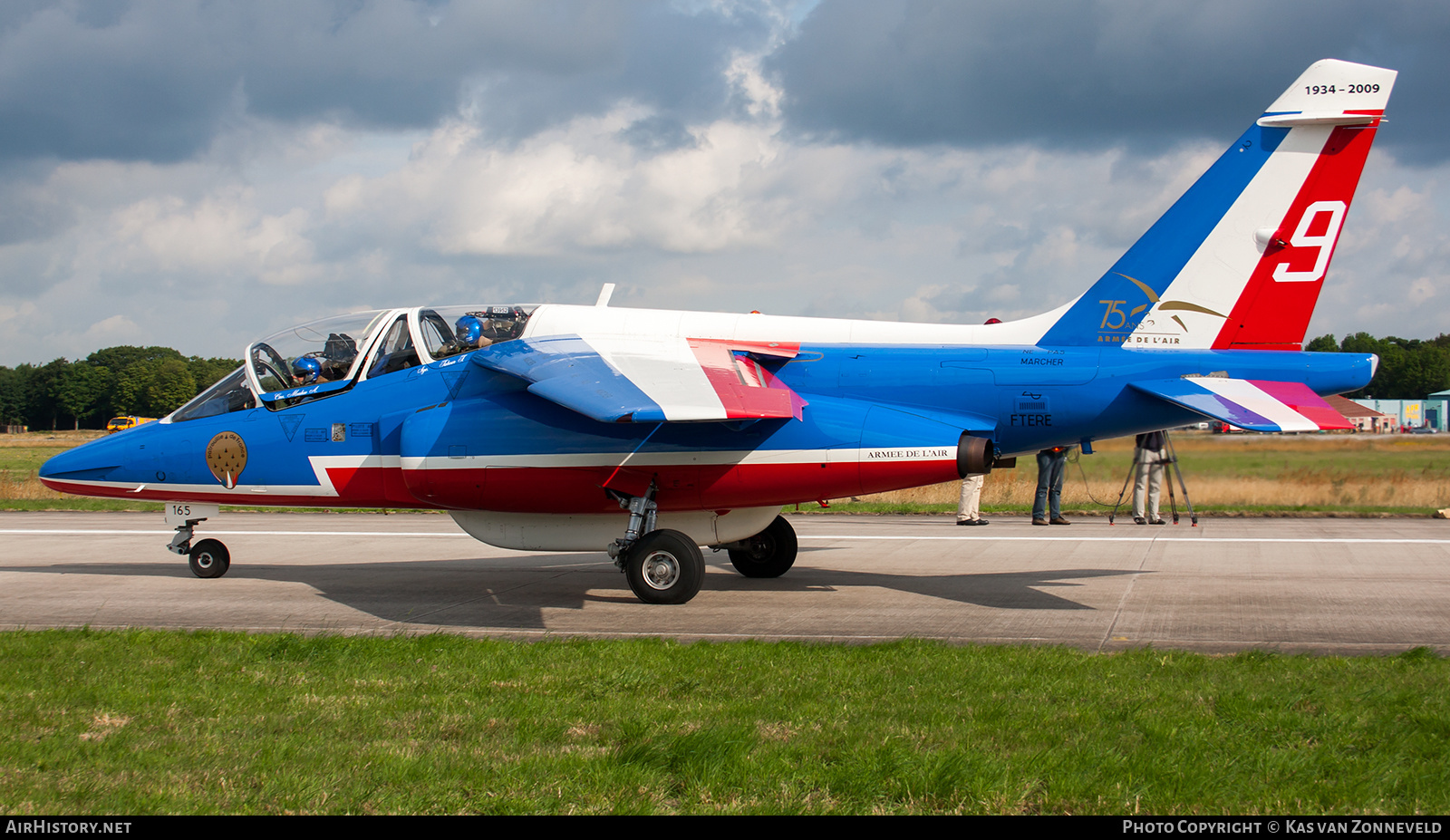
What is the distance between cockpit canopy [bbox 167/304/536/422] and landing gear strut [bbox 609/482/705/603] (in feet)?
7.94

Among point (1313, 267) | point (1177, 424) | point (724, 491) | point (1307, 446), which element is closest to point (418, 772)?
point (724, 491)

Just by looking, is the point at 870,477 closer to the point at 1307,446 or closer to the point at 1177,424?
the point at 1177,424

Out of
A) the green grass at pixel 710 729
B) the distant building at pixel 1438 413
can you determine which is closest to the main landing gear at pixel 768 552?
the green grass at pixel 710 729

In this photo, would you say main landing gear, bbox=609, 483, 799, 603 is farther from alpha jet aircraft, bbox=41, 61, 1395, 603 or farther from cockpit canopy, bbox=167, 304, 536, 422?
cockpit canopy, bbox=167, 304, 536, 422

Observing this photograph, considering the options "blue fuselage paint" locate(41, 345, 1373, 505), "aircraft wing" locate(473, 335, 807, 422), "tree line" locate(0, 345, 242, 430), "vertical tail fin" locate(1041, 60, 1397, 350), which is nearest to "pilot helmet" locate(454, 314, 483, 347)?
"aircraft wing" locate(473, 335, 807, 422)

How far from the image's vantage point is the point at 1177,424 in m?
9.65

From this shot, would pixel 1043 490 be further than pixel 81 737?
Yes

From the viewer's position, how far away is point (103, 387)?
5838 centimetres

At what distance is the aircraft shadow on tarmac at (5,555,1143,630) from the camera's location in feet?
32.0

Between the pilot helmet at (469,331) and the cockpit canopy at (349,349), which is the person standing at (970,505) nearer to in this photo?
the cockpit canopy at (349,349)

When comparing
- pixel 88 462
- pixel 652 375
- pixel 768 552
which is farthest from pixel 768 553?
pixel 88 462

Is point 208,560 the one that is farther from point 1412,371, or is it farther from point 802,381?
point 1412,371

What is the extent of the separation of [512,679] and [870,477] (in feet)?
15.0
